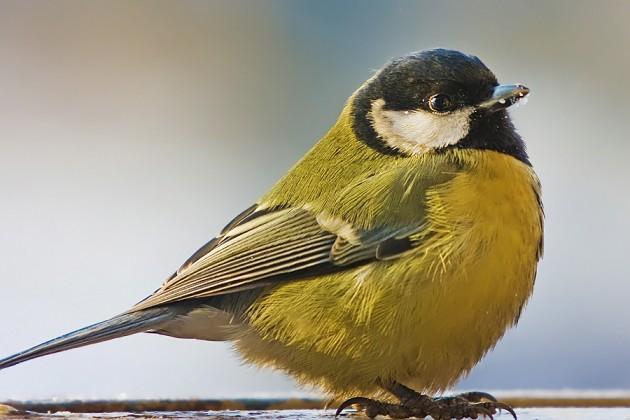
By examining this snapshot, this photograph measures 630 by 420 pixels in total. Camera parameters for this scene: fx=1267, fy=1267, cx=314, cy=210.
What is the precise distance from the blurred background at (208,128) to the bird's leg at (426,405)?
2516mm

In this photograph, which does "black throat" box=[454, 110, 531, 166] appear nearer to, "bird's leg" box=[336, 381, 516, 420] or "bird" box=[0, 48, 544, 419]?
"bird" box=[0, 48, 544, 419]

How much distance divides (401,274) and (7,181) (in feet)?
15.6

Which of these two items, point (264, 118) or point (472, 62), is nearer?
point (472, 62)

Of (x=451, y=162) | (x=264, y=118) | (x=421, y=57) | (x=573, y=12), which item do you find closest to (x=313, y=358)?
(x=451, y=162)

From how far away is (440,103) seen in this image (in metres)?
3.55

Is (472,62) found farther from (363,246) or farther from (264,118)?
(264,118)

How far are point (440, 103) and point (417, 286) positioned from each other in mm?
570

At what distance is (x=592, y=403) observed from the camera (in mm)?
3812

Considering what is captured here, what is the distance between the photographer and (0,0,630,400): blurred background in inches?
250

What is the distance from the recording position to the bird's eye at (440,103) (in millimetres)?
3549

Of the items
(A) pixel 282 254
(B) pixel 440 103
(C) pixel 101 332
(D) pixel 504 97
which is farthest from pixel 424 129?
(C) pixel 101 332

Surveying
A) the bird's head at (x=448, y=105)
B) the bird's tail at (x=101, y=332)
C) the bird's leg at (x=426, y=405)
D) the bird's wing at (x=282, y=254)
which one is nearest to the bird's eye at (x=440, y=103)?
the bird's head at (x=448, y=105)

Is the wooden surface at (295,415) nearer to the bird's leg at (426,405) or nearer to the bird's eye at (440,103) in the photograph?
the bird's leg at (426,405)

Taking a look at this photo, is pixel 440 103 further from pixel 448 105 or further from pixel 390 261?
pixel 390 261
